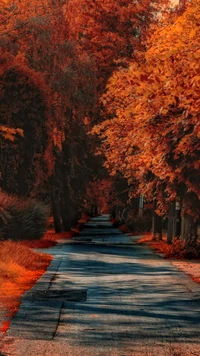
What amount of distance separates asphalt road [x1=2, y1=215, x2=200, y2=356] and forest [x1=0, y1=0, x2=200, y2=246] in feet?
11.7

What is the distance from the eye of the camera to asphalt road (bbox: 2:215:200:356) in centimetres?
984

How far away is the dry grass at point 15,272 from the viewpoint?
14.7 m

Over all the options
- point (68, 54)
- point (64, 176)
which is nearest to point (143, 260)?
point (68, 54)

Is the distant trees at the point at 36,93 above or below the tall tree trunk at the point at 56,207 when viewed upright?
above

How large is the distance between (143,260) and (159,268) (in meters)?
3.84

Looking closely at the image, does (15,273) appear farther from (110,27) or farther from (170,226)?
(110,27)

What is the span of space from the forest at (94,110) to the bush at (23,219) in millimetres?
62

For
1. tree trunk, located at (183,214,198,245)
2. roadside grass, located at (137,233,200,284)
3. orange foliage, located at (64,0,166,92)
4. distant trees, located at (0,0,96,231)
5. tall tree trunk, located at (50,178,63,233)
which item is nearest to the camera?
roadside grass, located at (137,233,200,284)

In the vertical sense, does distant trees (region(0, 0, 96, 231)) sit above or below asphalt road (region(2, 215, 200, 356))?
above

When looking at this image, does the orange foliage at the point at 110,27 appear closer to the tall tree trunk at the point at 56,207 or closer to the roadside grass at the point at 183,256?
the tall tree trunk at the point at 56,207

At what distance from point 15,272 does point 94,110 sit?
21.5 meters

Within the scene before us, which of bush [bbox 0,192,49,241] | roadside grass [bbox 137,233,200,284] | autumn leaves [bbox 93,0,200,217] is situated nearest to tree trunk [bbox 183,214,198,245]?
roadside grass [bbox 137,233,200,284]

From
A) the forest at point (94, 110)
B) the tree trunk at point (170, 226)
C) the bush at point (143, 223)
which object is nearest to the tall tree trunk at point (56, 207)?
the forest at point (94, 110)

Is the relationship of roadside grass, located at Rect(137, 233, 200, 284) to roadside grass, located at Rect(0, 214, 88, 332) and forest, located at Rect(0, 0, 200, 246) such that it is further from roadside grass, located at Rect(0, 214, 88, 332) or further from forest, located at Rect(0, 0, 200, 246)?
roadside grass, located at Rect(0, 214, 88, 332)
